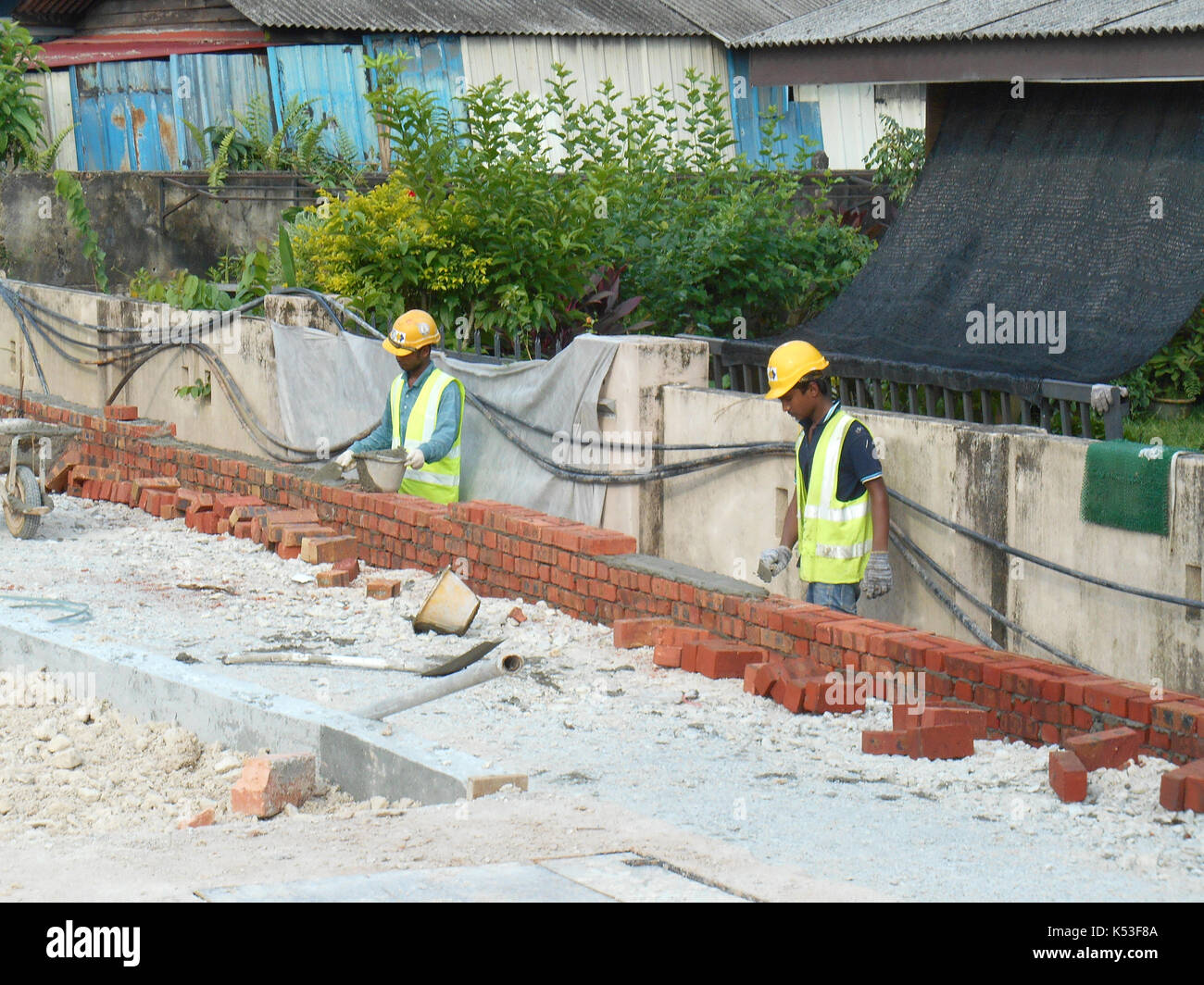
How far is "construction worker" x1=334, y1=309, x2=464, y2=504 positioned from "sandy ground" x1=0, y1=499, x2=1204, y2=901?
1.32 metres

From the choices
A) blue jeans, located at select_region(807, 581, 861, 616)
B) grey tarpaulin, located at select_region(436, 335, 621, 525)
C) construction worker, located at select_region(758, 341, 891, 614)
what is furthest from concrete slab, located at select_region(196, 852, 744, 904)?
grey tarpaulin, located at select_region(436, 335, 621, 525)

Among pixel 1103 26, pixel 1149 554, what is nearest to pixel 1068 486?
pixel 1149 554

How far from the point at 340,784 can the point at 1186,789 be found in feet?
9.58

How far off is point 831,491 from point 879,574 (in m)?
0.43

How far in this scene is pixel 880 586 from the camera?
718 cm

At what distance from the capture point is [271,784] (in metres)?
5.59

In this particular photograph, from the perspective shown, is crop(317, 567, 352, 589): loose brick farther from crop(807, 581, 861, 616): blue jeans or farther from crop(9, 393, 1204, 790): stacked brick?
crop(807, 581, 861, 616): blue jeans

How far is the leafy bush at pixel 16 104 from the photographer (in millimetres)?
18062

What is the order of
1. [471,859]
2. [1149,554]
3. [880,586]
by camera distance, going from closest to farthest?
[471,859] → [1149,554] → [880,586]

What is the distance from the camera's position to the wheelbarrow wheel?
1079 centimetres

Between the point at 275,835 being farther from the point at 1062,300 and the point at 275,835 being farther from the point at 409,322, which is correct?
the point at 1062,300

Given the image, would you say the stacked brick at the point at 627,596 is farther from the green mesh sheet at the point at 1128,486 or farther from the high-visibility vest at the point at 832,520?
the green mesh sheet at the point at 1128,486

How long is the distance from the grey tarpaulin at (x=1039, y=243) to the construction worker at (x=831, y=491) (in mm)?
1709

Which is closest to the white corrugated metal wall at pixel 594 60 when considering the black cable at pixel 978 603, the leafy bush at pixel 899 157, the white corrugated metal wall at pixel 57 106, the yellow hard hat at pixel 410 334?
the white corrugated metal wall at pixel 57 106
